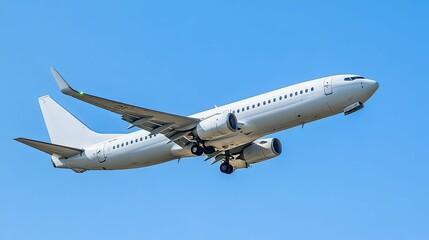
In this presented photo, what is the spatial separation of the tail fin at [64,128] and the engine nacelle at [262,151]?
1074 cm

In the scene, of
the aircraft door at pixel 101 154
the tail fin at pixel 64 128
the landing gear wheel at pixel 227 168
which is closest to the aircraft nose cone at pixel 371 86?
the landing gear wheel at pixel 227 168

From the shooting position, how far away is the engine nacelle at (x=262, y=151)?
2512 inches

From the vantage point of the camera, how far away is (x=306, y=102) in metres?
56.1

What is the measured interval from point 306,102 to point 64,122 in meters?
21.9

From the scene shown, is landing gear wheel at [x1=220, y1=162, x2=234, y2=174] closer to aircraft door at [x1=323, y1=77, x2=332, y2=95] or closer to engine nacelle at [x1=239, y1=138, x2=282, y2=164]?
engine nacelle at [x1=239, y1=138, x2=282, y2=164]

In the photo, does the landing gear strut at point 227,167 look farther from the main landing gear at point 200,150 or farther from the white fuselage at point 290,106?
the main landing gear at point 200,150

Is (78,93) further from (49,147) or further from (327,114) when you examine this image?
(327,114)

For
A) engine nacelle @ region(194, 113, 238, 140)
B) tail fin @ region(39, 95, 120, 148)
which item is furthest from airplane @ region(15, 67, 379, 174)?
tail fin @ region(39, 95, 120, 148)

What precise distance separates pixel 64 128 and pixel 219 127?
668 inches

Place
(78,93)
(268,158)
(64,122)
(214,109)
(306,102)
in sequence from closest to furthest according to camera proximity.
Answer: (78,93) < (306,102) < (214,109) < (268,158) < (64,122)

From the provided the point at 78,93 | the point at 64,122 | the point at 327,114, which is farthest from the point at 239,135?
the point at 64,122

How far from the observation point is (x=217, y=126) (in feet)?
186

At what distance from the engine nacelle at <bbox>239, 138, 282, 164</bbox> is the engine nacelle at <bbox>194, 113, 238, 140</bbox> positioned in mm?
7205

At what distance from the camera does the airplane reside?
2211 inches
